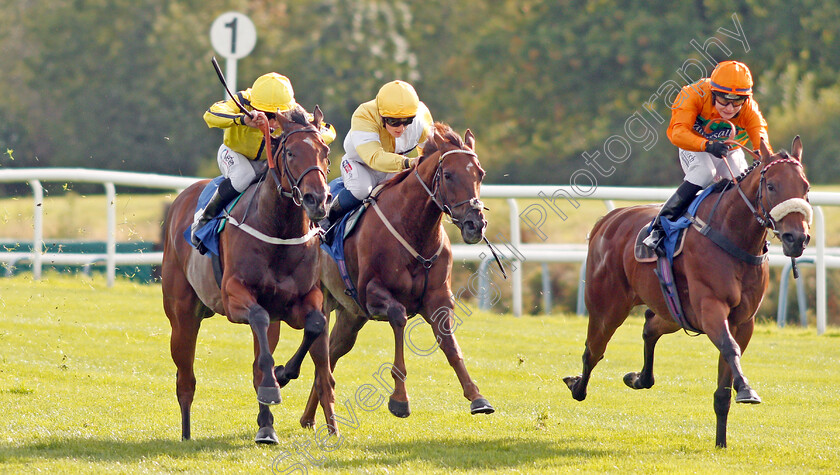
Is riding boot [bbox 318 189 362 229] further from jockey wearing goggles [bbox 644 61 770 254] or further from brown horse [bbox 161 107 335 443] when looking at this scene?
jockey wearing goggles [bbox 644 61 770 254]

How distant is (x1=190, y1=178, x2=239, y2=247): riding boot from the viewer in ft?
21.4

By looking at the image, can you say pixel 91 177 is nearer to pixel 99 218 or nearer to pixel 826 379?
pixel 826 379

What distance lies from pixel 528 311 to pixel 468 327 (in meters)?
3.18

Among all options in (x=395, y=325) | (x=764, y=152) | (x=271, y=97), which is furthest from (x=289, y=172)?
(x=764, y=152)

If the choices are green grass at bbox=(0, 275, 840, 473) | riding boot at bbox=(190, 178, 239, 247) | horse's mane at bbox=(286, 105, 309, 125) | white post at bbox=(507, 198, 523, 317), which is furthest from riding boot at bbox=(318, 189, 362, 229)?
white post at bbox=(507, 198, 523, 317)

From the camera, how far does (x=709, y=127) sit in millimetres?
6809

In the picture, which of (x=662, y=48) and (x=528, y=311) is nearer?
(x=528, y=311)

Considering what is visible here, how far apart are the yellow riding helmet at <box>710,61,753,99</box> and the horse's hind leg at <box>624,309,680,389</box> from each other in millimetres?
1539

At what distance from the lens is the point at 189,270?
22.1 feet

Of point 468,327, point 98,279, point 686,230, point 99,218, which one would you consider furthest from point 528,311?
point 99,218

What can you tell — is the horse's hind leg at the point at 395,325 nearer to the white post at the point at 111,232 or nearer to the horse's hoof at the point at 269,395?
the horse's hoof at the point at 269,395

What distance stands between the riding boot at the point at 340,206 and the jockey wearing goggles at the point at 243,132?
23.9 inches

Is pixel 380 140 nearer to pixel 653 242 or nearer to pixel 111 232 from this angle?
pixel 653 242

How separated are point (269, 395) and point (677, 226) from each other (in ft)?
8.49
